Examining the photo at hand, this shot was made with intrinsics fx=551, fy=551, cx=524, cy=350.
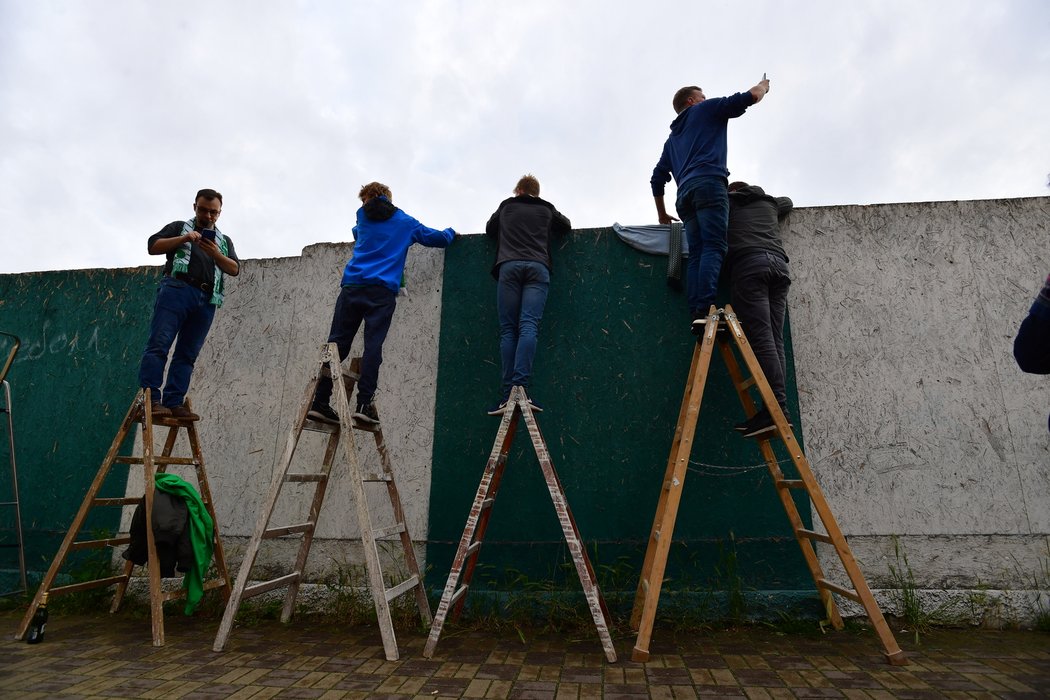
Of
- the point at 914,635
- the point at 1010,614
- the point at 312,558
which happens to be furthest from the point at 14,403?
the point at 1010,614

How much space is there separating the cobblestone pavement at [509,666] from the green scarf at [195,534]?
23 cm

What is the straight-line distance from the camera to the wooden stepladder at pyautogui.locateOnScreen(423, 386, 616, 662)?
2.71 meters

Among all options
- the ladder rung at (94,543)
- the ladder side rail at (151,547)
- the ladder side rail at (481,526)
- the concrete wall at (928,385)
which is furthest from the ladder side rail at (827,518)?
the ladder rung at (94,543)

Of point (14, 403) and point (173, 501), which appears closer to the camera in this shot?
point (173, 501)

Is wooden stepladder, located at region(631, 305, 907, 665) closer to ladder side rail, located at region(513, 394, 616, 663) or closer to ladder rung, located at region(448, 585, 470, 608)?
ladder side rail, located at region(513, 394, 616, 663)

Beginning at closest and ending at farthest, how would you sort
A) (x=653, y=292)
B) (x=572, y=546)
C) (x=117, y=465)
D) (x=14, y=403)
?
(x=572, y=546) < (x=653, y=292) < (x=117, y=465) < (x=14, y=403)

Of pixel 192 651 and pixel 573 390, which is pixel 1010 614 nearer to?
pixel 573 390

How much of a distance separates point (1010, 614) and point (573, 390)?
2769 mm

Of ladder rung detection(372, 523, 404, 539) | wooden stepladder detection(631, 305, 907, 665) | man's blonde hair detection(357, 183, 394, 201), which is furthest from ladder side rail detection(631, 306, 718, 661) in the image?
man's blonde hair detection(357, 183, 394, 201)

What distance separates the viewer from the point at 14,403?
4.48m

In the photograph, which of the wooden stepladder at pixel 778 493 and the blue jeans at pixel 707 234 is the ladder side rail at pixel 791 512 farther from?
the blue jeans at pixel 707 234

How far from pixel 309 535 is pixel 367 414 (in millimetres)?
840

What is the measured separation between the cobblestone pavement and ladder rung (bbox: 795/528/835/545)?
529 millimetres

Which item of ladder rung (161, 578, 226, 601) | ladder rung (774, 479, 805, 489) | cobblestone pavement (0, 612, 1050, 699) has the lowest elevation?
cobblestone pavement (0, 612, 1050, 699)
